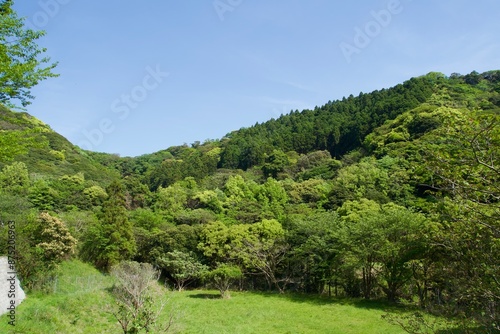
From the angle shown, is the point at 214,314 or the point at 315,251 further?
the point at 315,251

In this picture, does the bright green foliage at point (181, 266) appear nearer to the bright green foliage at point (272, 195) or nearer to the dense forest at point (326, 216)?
the dense forest at point (326, 216)

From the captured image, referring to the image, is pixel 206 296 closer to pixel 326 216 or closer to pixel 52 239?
pixel 326 216

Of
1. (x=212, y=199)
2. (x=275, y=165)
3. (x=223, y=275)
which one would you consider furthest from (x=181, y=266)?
(x=275, y=165)

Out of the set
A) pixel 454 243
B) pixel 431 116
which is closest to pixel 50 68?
pixel 454 243

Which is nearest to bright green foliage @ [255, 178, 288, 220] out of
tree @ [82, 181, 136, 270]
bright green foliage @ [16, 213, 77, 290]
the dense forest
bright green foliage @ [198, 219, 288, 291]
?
the dense forest

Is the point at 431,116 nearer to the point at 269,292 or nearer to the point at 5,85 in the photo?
the point at 269,292

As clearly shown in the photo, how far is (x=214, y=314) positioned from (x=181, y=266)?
10.8m

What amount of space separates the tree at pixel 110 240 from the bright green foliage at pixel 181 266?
320 centimetres

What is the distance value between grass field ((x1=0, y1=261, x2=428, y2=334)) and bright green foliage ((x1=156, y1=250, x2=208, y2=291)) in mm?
4670

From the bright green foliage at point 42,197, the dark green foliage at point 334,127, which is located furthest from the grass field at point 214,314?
the dark green foliage at point 334,127

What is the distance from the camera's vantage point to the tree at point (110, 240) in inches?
1171

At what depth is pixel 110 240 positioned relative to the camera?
30016 mm

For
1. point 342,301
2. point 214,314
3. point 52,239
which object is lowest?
point 214,314

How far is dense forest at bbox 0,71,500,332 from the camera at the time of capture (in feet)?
15.0
